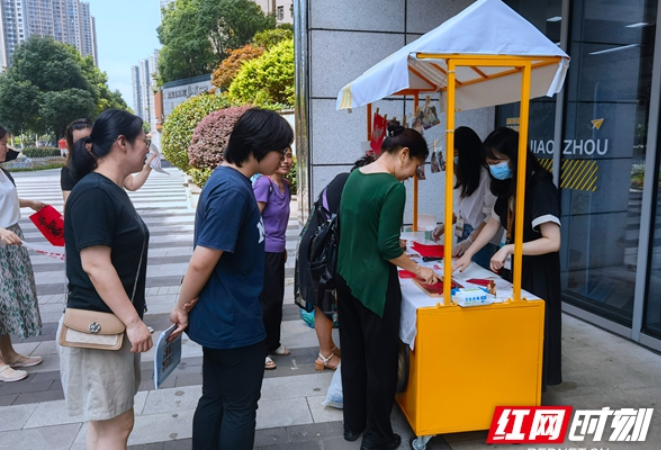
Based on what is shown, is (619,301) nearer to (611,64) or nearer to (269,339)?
(611,64)

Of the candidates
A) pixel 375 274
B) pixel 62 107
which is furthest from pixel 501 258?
pixel 62 107

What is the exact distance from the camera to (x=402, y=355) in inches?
109

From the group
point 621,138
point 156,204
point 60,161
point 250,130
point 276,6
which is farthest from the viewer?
point 276,6

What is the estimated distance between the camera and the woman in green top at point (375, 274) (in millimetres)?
2365

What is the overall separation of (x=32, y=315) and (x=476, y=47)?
3.47 metres

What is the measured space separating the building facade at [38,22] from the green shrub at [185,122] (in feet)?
261

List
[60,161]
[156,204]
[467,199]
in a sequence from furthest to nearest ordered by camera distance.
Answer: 1. [60,161]
2. [156,204]
3. [467,199]

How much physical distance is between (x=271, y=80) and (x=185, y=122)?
9.70 feet

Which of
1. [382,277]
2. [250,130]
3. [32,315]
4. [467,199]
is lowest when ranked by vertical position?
[32,315]

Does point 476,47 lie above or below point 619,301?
above

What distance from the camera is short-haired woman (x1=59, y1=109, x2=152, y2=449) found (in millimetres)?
1847

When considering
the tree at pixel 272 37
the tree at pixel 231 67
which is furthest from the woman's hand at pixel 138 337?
the tree at pixel 272 37

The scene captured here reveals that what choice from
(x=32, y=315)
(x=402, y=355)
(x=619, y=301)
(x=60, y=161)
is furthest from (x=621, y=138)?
(x=60, y=161)

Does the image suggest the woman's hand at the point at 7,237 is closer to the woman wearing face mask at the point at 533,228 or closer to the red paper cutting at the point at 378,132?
the red paper cutting at the point at 378,132
